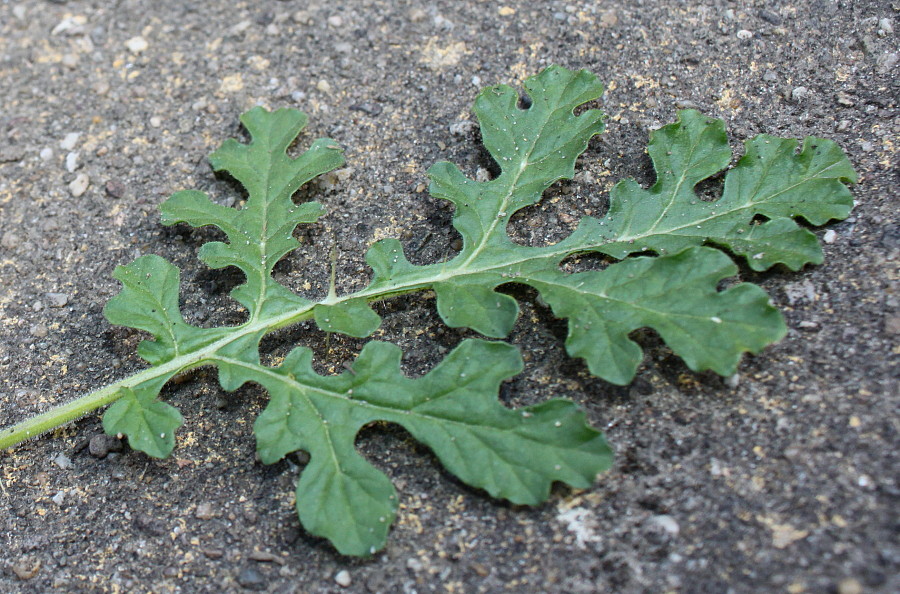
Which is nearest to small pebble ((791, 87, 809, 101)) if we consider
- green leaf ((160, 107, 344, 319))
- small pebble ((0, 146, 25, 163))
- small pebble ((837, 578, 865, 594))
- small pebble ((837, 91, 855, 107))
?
small pebble ((837, 91, 855, 107))

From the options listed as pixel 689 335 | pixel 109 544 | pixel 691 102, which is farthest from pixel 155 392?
pixel 691 102

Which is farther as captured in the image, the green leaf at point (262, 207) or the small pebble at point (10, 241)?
the small pebble at point (10, 241)

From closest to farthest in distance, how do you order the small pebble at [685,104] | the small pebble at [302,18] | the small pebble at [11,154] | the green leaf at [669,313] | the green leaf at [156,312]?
the green leaf at [669,313] → the green leaf at [156,312] → the small pebble at [685,104] → the small pebble at [11,154] → the small pebble at [302,18]

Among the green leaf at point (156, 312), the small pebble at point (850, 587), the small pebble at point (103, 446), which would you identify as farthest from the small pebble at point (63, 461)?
the small pebble at point (850, 587)

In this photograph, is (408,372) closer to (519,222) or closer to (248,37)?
(519,222)

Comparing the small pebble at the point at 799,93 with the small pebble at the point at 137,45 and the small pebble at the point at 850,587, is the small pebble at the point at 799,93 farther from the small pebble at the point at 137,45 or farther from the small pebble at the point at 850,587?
the small pebble at the point at 137,45
